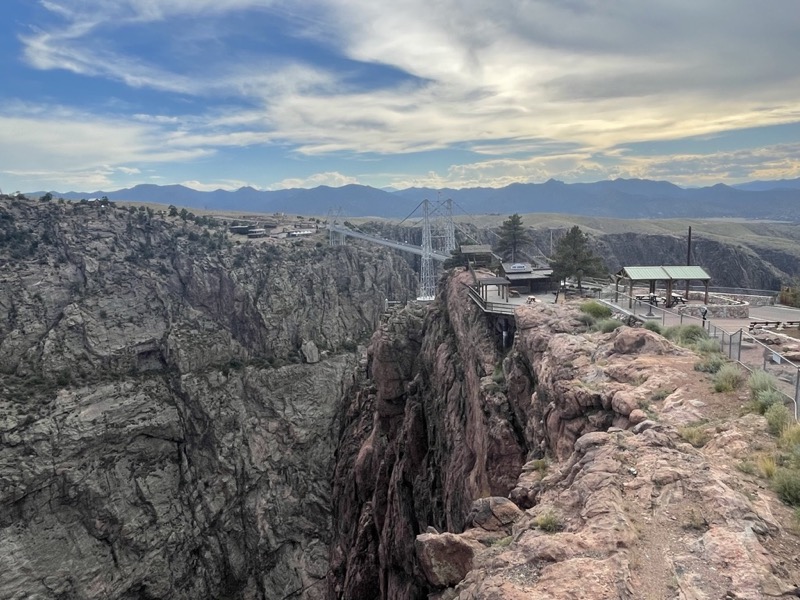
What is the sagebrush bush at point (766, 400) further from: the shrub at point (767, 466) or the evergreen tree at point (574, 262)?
the evergreen tree at point (574, 262)

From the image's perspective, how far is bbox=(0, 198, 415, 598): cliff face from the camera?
4450 centimetres

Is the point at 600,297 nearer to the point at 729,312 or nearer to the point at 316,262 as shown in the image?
the point at 729,312

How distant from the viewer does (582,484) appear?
29.7 feet

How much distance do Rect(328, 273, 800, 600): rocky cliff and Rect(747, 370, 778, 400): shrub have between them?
0.63 meters

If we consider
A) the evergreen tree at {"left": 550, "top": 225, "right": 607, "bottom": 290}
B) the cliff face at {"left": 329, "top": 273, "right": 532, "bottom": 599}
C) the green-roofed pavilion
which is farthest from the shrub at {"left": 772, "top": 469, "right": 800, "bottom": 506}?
the evergreen tree at {"left": 550, "top": 225, "right": 607, "bottom": 290}

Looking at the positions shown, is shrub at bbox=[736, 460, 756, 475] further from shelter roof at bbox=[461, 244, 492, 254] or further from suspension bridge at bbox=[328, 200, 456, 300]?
suspension bridge at bbox=[328, 200, 456, 300]

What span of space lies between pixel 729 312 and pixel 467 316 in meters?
12.5

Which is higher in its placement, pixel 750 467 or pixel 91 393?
pixel 750 467

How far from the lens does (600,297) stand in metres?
27.8

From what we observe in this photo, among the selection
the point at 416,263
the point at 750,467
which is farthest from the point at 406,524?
the point at 416,263

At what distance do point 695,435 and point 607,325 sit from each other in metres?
8.44

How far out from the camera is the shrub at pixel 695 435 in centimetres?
987

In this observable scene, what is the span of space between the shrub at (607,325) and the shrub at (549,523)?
36.0 ft

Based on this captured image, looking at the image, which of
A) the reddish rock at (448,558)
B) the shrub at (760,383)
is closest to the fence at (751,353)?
the shrub at (760,383)
